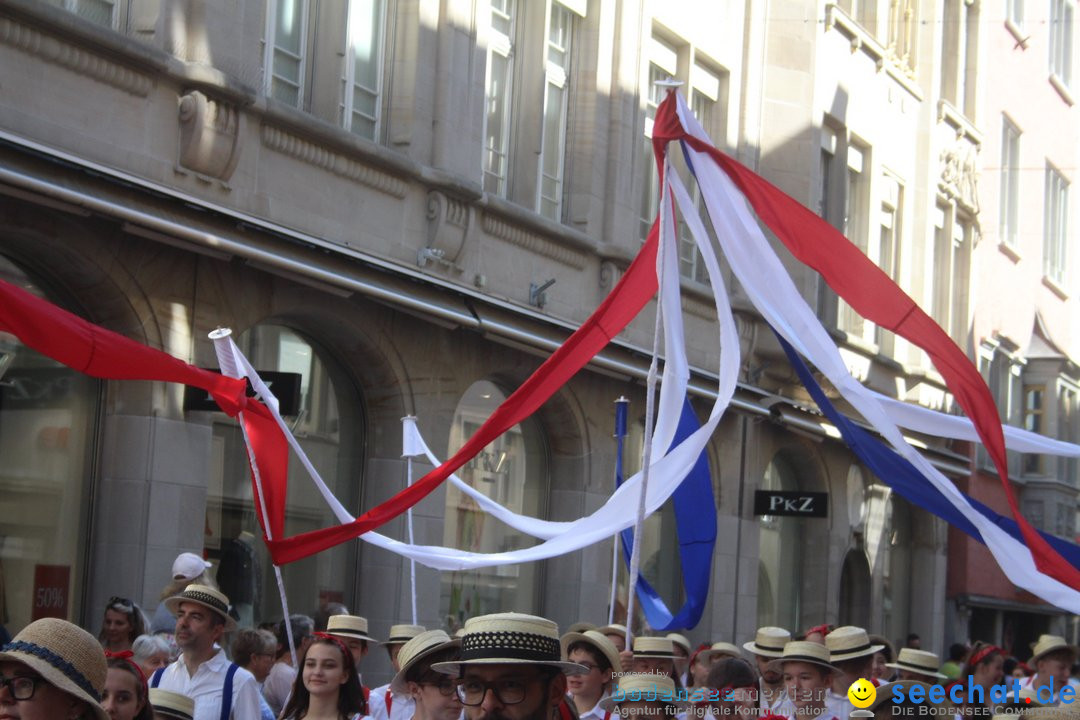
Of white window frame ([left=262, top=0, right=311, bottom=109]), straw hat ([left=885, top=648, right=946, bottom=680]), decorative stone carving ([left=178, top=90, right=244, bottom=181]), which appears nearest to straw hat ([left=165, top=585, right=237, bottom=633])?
straw hat ([left=885, top=648, right=946, bottom=680])

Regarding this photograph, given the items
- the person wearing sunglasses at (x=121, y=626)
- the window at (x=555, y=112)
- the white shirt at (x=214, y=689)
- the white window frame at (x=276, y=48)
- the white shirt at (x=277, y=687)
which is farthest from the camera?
the window at (x=555, y=112)

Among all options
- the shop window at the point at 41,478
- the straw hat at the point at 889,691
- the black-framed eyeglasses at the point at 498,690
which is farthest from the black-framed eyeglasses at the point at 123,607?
the black-framed eyeglasses at the point at 498,690

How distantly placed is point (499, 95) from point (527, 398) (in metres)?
9.49

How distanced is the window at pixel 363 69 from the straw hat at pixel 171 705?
32.3ft

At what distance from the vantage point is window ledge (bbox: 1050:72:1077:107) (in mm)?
39188

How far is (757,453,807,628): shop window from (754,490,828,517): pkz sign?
1001 mm

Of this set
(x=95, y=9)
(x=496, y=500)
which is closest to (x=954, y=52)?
(x=496, y=500)

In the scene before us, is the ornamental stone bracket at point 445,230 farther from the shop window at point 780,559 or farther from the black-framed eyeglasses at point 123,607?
the shop window at point 780,559

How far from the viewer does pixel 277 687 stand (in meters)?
10.0

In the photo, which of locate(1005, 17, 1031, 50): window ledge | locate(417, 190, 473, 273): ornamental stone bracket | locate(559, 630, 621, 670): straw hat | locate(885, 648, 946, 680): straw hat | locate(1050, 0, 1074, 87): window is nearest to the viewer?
locate(559, 630, 621, 670): straw hat

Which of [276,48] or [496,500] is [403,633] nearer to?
[276,48]

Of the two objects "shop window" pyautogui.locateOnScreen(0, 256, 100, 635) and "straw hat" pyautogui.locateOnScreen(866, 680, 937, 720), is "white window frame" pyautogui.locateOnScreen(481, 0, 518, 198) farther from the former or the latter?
"straw hat" pyautogui.locateOnScreen(866, 680, 937, 720)

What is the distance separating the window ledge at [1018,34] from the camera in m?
36.0

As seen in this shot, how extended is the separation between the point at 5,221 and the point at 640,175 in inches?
400
